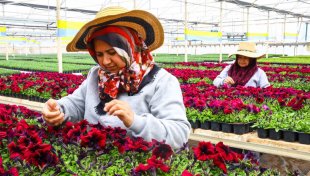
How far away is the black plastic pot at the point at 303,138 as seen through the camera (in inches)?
108

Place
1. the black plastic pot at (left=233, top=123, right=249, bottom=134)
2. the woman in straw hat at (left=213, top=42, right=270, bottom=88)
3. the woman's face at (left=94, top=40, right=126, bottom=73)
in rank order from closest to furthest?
the woman's face at (left=94, top=40, right=126, bottom=73)
the black plastic pot at (left=233, top=123, right=249, bottom=134)
the woman in straw hat at (left=213, top=42, right=270, bottom=88)

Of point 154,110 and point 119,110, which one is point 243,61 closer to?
point 154,110

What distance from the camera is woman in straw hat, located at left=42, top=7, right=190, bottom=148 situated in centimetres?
168

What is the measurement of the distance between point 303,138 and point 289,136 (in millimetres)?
110

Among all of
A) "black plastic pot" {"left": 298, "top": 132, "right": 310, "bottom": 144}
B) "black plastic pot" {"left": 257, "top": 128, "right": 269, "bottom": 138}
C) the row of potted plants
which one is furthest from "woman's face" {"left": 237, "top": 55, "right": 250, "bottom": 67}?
the row of potted plants

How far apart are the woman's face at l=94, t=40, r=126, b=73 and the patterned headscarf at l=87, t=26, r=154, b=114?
0.08 feet

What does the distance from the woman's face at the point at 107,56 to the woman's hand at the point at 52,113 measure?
0.36m

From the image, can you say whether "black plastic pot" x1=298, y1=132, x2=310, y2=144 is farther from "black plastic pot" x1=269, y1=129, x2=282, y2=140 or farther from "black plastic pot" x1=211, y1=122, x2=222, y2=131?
"black plastic pot" x1=211, y1=122, x2=222, y2=131

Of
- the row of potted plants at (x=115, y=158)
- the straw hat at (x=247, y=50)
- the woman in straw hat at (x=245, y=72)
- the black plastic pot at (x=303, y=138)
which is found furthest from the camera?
the woman in straw hat at (x=245, y=72)

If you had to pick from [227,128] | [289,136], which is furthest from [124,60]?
[289,136]

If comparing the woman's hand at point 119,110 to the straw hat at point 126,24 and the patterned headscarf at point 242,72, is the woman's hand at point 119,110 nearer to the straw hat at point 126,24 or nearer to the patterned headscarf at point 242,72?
the straw hat at point 126,24

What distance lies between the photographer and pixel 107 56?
1.74m

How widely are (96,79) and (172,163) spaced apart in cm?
81

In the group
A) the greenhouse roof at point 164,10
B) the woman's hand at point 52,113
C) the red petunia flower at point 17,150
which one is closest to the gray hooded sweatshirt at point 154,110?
the woman's hand at point 52,113
